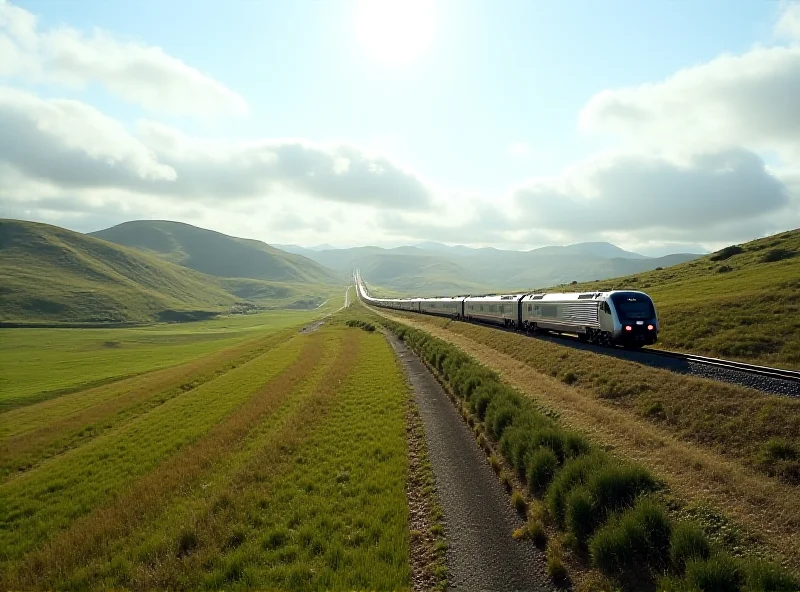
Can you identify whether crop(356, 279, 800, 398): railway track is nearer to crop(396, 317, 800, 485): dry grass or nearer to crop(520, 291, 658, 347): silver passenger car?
crop(520, 291, 658, 347): silver passenger car

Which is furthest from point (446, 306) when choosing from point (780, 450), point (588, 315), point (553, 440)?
point (780, 450)

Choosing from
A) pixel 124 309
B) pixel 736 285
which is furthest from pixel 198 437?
pixel 124 309

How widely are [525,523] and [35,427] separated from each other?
4241 cm

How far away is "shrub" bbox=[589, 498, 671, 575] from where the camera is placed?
9281mm

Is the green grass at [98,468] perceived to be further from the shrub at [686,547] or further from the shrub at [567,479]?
the shrub at [686,547]

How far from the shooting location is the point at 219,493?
15414 millimetres

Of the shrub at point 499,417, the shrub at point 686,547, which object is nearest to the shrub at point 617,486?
the shrub at point 686,547

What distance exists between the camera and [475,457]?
703 inches

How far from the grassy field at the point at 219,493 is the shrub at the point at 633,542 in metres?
4.78

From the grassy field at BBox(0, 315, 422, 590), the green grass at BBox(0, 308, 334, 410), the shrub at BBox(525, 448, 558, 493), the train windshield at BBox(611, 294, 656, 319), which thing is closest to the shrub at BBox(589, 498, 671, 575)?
the shrub at BBox(525, 448, 558, 493)

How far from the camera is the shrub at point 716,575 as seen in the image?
25.3ft

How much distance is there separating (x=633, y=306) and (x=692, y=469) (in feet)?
62.6

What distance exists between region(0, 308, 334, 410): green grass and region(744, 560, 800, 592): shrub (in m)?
66.3

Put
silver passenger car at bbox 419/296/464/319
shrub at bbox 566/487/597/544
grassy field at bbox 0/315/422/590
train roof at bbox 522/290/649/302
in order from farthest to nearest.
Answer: silver passenger car at bbox 419/296/464/319 → train roof at bbox 522/290/649/302 → grassy field at bbox 0/315/422/590 → shrub at bbox 566/487/597/544
